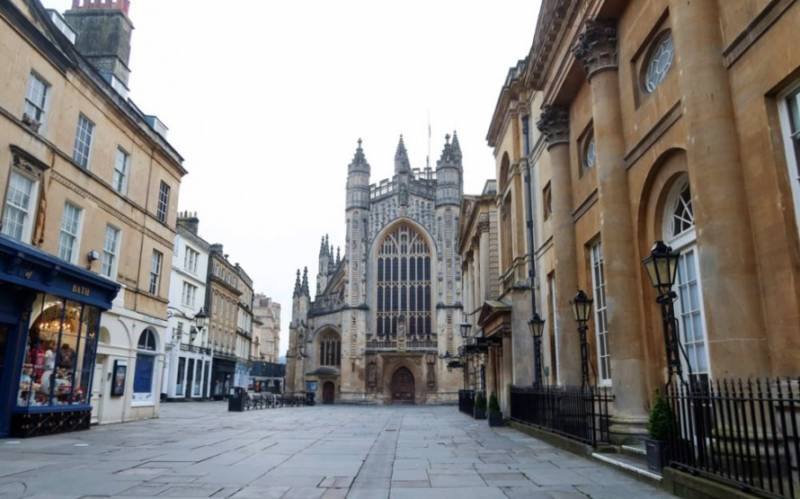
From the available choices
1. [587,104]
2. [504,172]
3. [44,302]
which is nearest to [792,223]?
[587,104]

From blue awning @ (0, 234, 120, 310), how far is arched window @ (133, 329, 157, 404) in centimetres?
459

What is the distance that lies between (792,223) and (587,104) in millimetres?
8179

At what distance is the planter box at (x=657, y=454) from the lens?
7.41 meters

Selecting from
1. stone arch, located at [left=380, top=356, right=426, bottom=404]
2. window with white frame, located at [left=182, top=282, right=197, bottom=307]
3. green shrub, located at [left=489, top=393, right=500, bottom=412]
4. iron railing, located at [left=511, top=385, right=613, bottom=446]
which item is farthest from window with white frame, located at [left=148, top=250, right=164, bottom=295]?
stone arch, located at [left=380, top=356, right=426, bottom=404]

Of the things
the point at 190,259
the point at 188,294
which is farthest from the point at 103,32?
the point at 188,294

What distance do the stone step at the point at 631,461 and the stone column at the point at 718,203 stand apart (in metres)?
1.62

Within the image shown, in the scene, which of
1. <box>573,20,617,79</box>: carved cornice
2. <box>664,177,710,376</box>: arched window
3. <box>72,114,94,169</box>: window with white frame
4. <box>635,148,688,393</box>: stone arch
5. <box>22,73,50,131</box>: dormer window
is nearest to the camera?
<box>664,177,710,376</box>: arched window

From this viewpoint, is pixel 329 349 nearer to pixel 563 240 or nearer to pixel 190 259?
pixel 190 259

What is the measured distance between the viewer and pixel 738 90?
7930 millimetres

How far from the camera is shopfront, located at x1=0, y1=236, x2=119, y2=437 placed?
12758 mm

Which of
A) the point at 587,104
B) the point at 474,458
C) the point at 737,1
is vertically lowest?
the point at 474,458

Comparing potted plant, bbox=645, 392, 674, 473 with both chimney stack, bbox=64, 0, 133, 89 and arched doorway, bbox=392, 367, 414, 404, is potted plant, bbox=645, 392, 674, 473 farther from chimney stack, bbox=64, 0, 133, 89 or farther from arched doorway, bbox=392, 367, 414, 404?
arched doorway, bbox=392, 367, 414, 404

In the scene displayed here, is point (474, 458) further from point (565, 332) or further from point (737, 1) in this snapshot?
point (737, 1)

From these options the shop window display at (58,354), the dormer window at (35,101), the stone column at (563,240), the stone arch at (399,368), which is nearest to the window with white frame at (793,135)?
the stone column at (563,240)
